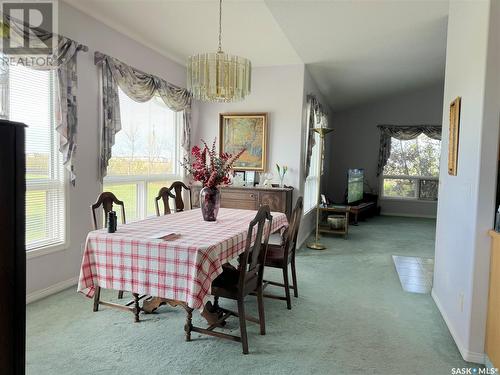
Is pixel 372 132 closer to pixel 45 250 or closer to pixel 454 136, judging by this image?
pixel 454 136

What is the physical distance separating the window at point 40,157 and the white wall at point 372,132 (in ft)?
22.7

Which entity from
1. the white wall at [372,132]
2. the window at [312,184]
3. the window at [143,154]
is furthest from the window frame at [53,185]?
the white wall at [372,132]

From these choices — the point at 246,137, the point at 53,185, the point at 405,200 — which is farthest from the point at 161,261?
the point at 405,200

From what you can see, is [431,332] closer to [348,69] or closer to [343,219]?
[343,219]

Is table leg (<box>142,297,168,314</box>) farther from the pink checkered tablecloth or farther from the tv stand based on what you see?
the tv stand

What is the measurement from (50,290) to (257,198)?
9.08 feet

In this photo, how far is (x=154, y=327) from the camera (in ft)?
8.76

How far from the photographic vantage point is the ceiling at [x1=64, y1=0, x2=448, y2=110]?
3.48 m

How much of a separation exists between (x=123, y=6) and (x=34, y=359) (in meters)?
3.14

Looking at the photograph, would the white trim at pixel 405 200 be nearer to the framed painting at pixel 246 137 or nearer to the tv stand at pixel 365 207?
the tv stand at pixel 365 207

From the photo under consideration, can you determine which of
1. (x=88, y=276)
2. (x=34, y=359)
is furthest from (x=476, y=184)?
(x=34, y=359)

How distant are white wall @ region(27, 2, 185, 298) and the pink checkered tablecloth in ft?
3.56

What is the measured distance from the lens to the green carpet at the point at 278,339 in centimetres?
219

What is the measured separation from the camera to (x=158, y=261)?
223cm
